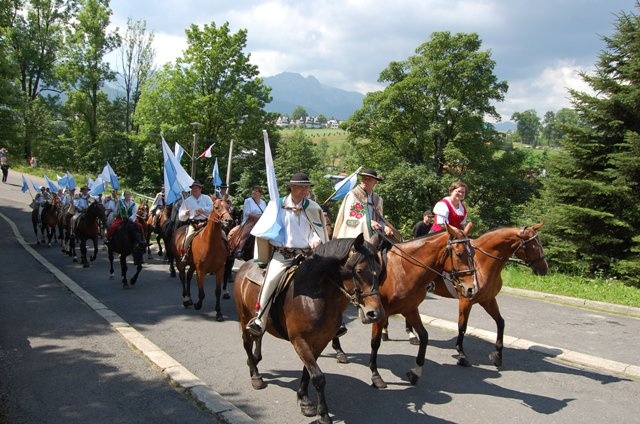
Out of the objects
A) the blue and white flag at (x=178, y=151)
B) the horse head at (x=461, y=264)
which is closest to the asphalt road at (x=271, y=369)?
the horse head at (x=461, y=264)

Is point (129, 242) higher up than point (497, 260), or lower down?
lower down

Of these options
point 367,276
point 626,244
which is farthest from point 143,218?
point 626,244

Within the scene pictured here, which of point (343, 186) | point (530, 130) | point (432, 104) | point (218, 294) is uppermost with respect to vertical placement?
point (530, 130)

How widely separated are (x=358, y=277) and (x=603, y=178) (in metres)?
13.9

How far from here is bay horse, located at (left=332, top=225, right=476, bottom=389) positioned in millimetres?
5891

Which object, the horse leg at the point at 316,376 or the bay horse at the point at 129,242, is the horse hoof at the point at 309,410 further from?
the bay horse at the point at 129,242

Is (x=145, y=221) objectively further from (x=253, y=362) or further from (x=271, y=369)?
(x=253, y=362)

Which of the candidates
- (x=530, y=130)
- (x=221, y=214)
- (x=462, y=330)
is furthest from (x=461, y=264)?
(x=530, y=130)

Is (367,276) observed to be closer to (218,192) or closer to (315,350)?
(315,350)

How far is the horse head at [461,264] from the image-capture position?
18.9ft

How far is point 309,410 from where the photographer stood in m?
5.02

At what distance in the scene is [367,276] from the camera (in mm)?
4387

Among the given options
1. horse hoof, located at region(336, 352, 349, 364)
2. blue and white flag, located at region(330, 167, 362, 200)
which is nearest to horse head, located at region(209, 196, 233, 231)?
blue and white flag, located at region(330, 167, 362, 200)

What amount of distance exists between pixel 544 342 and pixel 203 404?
19.0ft
